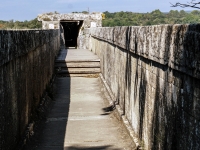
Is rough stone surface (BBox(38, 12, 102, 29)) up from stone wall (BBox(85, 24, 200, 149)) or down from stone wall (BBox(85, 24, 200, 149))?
up

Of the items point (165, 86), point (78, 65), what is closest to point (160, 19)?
point (78, 65)

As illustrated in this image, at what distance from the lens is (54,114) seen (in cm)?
769

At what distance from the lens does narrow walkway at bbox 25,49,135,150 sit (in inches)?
218

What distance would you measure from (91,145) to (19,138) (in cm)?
114

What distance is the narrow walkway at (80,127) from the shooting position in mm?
5527

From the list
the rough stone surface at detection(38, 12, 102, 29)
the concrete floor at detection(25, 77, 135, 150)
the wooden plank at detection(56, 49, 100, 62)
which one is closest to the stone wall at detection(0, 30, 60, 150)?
the concrete floor at detection(25, 77, 135, 150)

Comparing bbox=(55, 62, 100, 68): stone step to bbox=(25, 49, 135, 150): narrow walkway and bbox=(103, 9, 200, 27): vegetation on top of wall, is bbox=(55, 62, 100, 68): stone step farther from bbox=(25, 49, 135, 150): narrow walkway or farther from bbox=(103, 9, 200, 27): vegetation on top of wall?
bbox=(25, 49, 135, 150): narrow walkway

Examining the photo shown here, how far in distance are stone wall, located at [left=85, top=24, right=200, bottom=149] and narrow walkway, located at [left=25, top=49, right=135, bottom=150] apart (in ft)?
1.57

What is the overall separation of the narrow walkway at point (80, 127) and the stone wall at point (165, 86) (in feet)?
1.57

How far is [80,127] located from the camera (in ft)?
21.6

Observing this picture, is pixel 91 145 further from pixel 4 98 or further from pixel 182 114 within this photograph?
pixel 182 114

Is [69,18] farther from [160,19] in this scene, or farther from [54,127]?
[54,127]

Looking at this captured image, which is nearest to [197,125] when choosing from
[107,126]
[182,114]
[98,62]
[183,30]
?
[182,114]

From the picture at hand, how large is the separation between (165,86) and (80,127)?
3176mm
